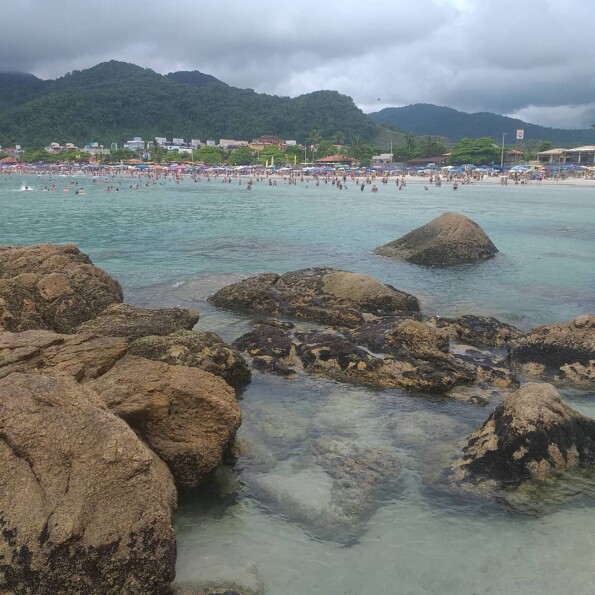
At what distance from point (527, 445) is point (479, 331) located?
5.08 meters

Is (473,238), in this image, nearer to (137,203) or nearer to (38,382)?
(38,382)

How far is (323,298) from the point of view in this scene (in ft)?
41.6

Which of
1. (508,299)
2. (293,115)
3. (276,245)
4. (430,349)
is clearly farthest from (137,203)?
(293,115)

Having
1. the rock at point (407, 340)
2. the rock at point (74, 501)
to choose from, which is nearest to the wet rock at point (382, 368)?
the rock at point (407, 340)

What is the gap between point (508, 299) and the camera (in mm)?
15414

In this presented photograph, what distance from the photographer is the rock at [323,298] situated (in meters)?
12.0

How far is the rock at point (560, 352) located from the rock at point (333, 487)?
163 inches

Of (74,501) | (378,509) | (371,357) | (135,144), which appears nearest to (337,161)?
(135,144)

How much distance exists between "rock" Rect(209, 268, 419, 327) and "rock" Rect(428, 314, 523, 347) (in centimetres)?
154

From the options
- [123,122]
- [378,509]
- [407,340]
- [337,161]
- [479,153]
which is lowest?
[378,509]

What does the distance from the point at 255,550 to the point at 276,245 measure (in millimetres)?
20887

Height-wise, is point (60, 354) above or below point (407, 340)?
above

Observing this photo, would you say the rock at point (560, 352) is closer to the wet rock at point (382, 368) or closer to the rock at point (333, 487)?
the wet rock at point (382, 368)

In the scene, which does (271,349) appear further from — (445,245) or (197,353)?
(445,245)
